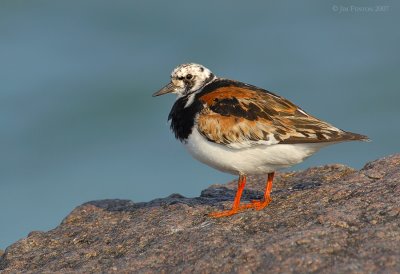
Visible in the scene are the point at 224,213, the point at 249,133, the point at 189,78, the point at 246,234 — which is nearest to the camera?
the point at 246,234

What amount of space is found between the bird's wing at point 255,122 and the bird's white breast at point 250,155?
0.25ft

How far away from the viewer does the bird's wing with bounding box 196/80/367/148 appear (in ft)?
22.0

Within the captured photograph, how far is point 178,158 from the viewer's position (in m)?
15.1

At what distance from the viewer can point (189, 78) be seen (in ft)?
26.3

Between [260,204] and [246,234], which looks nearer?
[246,234]

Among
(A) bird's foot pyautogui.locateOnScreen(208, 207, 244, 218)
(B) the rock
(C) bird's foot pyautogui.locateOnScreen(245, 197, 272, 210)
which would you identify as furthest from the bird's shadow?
(A) bird's foot pyautogui.locateOnScreen(208, 207, 244, 218)

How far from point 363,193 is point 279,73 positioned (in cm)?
1207

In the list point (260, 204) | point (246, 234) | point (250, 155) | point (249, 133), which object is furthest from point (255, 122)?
point (246, 234)

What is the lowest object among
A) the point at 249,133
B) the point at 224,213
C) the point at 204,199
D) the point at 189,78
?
the point at 224,213

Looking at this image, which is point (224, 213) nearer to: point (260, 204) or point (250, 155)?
point (260, 204)

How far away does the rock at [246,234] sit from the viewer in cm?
512

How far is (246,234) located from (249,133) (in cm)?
115

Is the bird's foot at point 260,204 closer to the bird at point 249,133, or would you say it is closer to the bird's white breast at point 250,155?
the bird at point 249,133

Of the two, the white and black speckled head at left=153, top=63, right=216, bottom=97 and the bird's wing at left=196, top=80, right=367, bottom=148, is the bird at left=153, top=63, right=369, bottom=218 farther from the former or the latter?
the white and black speckled head at left=153, top=63, right=216, bottom=97
